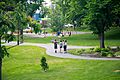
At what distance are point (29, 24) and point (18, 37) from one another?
125 centimetres

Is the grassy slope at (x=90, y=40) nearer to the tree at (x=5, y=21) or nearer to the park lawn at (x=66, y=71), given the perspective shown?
the park lawn at (x=66, y=71)

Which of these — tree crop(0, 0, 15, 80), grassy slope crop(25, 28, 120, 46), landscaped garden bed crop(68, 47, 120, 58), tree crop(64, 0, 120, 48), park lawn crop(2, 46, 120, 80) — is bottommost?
park lawn crop(2, 46, 120, 80)

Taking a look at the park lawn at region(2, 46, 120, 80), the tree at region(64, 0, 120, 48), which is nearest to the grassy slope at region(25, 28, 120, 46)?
the tree at region(64, 0, 120, 48)

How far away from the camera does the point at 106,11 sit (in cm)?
3600

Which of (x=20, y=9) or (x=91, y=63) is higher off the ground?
(x=20, y=9)

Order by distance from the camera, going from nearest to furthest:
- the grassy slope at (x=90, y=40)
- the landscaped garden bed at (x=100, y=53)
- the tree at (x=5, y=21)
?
the tree at (x=5, y=21), the landscaped garden bed at (x=100, y=53), the grassy slope at (x=90, y=40)

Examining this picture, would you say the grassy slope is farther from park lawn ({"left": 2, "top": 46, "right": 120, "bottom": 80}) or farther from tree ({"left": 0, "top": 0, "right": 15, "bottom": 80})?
tree ({"left": 0, "top": 0, "right": 15, "bottom": 80})

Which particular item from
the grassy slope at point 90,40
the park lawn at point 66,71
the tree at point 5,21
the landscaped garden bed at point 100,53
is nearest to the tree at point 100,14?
the landscaped garden bed at point 100,53

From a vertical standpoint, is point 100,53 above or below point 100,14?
below

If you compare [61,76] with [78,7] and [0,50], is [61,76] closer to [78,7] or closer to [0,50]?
[0,50]

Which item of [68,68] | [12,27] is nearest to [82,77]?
[68,68]

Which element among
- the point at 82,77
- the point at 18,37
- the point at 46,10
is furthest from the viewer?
the point at 46,10

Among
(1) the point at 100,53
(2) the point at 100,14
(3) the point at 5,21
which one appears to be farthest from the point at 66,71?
(2) the point at 100,14

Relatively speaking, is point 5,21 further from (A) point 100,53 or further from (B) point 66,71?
(A) point 100,53
